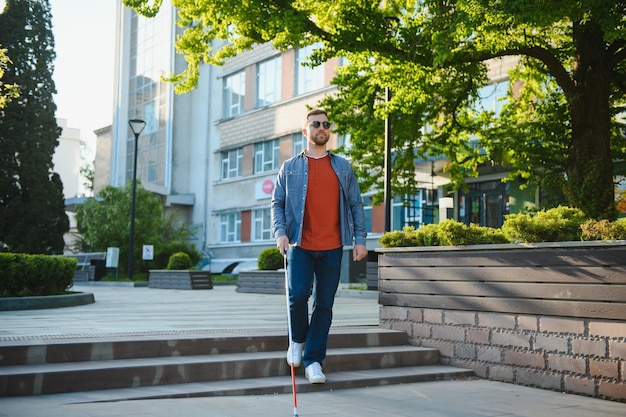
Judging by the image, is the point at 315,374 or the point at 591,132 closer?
the point at 315,374

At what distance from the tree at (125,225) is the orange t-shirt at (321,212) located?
3084 cm

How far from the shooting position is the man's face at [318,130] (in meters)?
6.23

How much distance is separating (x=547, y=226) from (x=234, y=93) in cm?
3957

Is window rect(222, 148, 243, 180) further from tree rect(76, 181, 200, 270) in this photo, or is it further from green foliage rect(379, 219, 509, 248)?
green foliage rect(379, 219, 509, 248)

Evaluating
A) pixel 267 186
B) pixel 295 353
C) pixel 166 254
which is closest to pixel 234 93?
pixel 267 186

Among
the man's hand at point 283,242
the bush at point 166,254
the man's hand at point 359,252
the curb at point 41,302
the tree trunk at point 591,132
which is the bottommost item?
the curb at point 41,302

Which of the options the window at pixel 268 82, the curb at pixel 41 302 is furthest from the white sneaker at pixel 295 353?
the window at pixel 268 82

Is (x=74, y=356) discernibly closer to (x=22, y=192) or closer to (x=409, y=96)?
(x=409, y=96)

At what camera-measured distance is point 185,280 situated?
87.5 feet

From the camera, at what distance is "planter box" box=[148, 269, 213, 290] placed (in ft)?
86.9

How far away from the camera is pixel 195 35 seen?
15008mm

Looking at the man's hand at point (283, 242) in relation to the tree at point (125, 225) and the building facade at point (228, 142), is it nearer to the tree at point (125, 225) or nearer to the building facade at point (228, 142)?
the building facade at point (228, 142)

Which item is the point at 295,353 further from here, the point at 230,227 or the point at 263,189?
the point at 230,227

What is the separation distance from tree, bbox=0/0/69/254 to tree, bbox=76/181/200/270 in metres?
2.39
